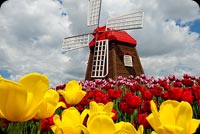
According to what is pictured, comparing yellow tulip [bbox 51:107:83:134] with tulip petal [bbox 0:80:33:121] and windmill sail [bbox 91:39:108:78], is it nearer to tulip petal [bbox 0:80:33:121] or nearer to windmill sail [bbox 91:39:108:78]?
tulip petal [bbox 0:80:33:121]

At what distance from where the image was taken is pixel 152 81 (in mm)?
9438

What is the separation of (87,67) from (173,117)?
19.7 metres

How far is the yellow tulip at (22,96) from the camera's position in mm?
902

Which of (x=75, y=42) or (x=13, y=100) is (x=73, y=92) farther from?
(x=75, y=42)

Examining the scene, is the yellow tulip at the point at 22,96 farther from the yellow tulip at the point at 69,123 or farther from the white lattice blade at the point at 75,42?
the white lattice blade at the point at 75,42

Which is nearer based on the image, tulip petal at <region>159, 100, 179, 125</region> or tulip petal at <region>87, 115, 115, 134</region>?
tulip petal at <region>87, 115, 115, 134</region>

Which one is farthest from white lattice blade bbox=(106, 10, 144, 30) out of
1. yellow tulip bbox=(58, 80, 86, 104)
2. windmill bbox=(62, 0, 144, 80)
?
yellow tulip bbox=(58, 80, 86, 104)

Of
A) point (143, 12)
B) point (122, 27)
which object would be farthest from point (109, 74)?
point (143, 12)

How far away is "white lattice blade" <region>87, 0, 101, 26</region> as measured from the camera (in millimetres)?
20859

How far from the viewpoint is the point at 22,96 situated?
908 mm

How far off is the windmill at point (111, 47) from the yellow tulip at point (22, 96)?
17.4 meters

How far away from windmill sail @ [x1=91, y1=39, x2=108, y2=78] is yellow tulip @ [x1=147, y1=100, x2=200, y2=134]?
17609 millimetres

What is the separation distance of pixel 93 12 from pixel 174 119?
20.8 meters

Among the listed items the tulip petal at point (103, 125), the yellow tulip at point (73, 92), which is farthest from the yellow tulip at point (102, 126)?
the yellow tulip at point (73, 92)
